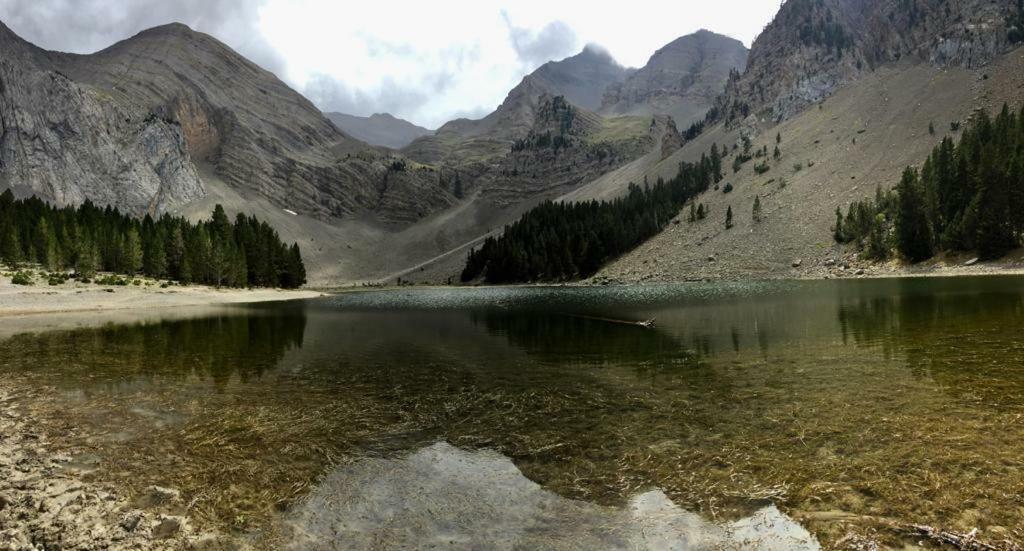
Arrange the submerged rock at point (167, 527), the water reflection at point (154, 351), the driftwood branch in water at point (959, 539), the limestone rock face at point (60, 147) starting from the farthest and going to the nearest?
1. the limestone rock face at point (60, 147)
2. the water reflection at point (154, 351)
3. the submerged rock at point (167, 527)
4. the driftwood branch in water at point (959, 539)

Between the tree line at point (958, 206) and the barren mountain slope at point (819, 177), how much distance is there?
8.80 meters

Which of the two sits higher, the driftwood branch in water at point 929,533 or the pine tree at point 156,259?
the pine tree at point 156,259

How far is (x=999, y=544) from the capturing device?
24.7 ft

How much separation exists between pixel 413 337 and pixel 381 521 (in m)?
28.4

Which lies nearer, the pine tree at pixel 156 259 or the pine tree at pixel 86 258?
the pine tree at pixel 86 258

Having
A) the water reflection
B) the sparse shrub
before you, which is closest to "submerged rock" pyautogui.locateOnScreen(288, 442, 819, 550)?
the water reflection

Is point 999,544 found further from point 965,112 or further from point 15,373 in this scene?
point 965,112

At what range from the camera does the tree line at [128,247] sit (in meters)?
87.2

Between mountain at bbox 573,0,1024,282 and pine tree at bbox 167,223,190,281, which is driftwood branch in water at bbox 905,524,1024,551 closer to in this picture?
mountain at bbox 573,0,1024,282

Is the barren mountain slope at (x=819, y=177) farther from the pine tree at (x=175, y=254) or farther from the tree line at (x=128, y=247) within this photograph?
the pine tree at (x=175, y=254)

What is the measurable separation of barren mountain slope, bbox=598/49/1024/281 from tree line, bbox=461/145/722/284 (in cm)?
573

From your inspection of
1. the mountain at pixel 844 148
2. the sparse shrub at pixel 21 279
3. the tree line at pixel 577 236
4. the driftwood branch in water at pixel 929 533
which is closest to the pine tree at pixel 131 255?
the sparse shrub at pixel 21 279

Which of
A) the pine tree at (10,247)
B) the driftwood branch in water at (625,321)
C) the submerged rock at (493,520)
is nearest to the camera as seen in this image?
the submerged rock at (493,520)

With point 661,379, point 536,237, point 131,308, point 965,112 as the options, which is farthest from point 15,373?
point 965,112
